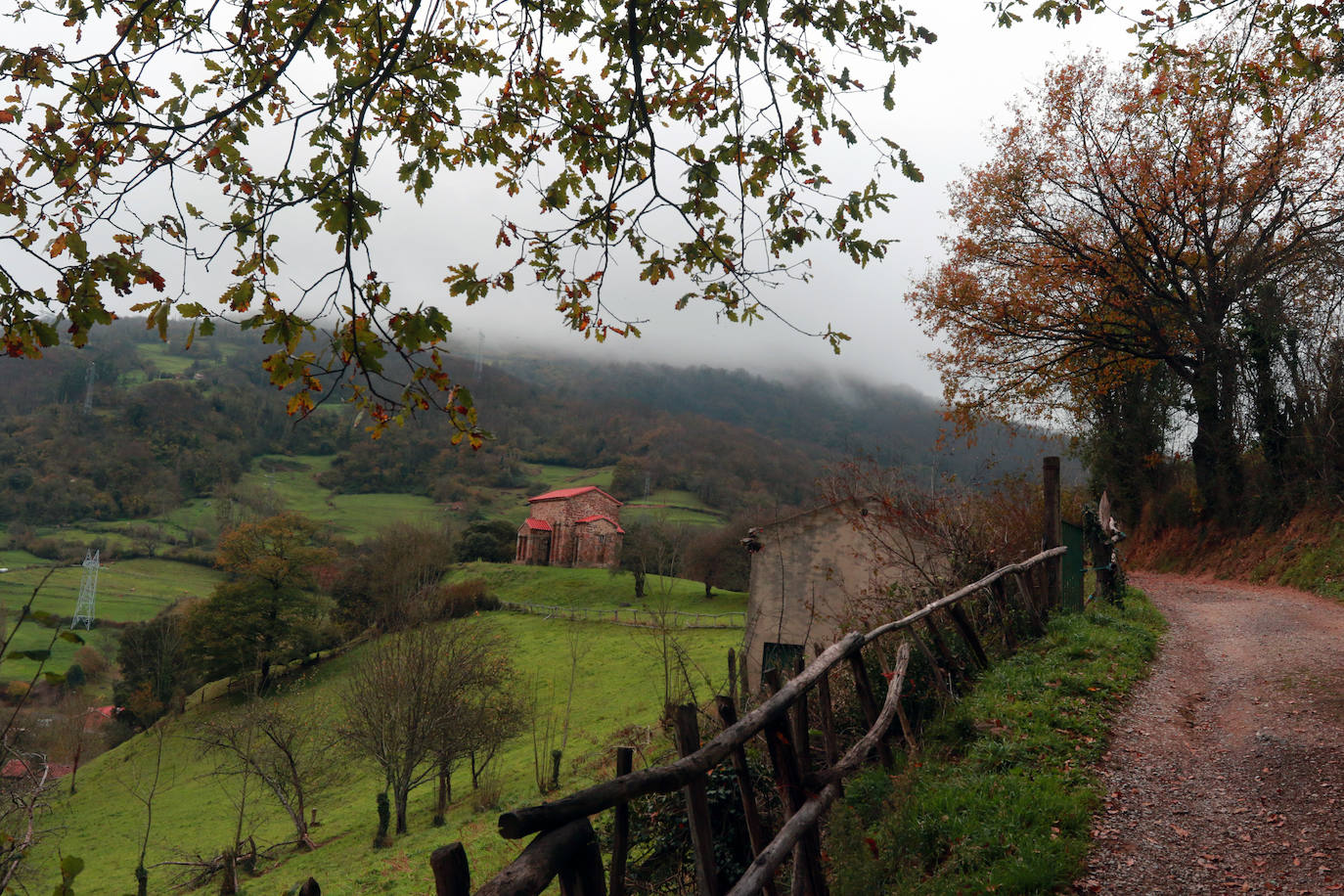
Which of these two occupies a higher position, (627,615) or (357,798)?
(627,615)

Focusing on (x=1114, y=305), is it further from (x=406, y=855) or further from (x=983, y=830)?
(x=406, y=855)

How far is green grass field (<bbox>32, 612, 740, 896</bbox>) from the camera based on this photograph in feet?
67.9

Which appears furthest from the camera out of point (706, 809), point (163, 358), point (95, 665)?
point (163, 358)

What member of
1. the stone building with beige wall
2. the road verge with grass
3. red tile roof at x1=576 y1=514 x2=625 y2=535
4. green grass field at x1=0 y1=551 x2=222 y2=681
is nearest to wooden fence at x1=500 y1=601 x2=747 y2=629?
the stone building with beige wall

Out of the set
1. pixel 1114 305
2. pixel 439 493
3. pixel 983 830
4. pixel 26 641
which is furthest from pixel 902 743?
pixel 439 493

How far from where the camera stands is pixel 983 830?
4.60m

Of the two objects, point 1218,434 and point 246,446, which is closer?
point 1218,434

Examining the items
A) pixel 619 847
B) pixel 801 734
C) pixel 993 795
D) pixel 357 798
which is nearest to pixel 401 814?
pixel 357 798

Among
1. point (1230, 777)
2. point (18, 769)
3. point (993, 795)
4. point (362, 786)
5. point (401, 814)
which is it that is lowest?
point (362, 786)

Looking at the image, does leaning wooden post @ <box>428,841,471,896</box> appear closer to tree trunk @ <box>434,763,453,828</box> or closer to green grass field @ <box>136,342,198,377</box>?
tree trunk @ <box>434,763,453,828</box>

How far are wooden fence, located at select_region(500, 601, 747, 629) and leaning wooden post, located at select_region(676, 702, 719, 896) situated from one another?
33.6 metres

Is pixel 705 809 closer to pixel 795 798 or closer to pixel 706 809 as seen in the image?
pixel 706 809

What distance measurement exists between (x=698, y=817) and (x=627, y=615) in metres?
43.2

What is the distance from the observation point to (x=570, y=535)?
66875 mm
